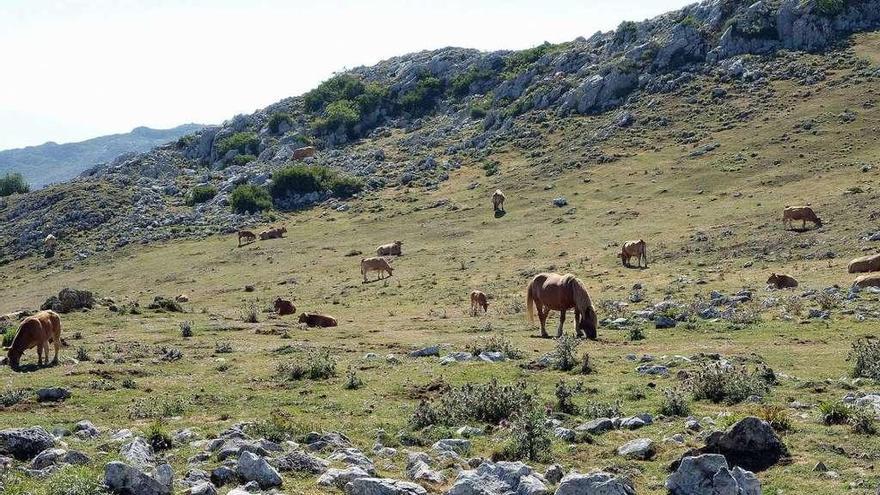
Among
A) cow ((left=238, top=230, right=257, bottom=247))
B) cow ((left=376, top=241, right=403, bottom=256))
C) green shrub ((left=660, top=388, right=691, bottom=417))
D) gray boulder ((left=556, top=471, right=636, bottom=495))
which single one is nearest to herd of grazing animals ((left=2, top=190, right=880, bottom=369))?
green shrub ((left=660, top=388, right=691, bottom=417))

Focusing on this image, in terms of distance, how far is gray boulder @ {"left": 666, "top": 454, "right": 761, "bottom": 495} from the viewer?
386 inches

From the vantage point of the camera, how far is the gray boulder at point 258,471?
10805 mm

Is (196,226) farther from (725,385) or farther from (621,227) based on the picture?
(725,385)

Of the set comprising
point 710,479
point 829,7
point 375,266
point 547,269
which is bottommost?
point 547,269

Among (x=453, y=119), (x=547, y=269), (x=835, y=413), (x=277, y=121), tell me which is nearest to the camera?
(x=835, y=413)

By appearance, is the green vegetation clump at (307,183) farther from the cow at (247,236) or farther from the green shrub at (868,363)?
the green shrub at (868,363)

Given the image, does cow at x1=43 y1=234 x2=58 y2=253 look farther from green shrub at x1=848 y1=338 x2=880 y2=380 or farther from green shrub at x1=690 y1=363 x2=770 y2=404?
green shrub at x1=848 y1=338 x2=880 y2=380

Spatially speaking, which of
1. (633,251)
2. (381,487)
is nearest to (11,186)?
(633,251)

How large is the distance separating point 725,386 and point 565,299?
11.0m

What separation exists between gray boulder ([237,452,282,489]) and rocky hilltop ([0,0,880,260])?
221 feet

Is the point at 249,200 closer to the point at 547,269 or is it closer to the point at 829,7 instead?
the point at 547,269

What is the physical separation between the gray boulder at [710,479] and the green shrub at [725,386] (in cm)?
503

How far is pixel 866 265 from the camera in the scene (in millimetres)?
34281

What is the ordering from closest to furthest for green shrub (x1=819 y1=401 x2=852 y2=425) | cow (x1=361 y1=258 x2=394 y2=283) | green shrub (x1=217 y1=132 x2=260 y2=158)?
1. green shrub (x1=819 y1=401 x2=852 y2=425)
2. cow (x1=361 y1=258 x2=394 y2=283)
3. green shrub (x1=217 y1=132 x2=260 y2=158)
